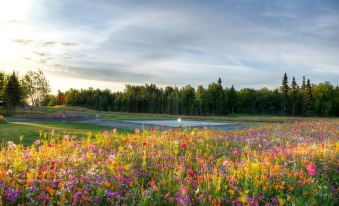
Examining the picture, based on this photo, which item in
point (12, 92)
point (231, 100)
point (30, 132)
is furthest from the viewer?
point (231, 100)

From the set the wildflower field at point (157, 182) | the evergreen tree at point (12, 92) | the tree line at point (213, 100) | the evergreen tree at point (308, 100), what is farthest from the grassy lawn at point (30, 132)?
the evergreen tree at point (308, 100)

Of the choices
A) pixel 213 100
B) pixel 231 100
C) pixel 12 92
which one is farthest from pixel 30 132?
pixel 231 100

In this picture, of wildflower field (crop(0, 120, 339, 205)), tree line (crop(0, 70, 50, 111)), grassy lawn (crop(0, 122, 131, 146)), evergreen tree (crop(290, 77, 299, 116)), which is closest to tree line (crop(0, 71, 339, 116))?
evergreen tree (crop(290, 77, 299, 116))

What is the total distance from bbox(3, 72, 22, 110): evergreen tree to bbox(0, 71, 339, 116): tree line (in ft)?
54.2

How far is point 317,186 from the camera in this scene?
4586 mm

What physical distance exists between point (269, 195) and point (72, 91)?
96.6m

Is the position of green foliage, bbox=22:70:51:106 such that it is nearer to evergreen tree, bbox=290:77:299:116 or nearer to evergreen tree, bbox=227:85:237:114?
evergreen tree, bbox=227:85:237:114

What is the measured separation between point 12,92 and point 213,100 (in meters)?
47.6

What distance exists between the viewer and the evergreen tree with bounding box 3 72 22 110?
47406mm

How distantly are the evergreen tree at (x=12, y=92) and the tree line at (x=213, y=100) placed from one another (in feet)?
54.2

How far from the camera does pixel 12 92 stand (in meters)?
47.9

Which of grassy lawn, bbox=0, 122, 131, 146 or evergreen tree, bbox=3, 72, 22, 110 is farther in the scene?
evergreen tree, bbox=3, 72, 22, 110

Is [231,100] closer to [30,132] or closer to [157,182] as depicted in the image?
[30,132]

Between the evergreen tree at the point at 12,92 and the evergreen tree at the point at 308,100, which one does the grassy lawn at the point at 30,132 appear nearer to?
the evergreen tree at the point at 12,92
